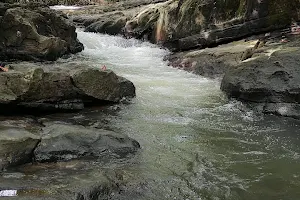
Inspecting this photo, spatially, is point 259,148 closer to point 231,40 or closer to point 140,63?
point 231,40

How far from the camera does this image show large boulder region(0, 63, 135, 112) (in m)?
6.90

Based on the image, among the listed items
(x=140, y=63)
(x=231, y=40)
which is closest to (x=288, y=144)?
(x=231, y=40)

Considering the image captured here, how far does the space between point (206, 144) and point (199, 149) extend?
0.88ft

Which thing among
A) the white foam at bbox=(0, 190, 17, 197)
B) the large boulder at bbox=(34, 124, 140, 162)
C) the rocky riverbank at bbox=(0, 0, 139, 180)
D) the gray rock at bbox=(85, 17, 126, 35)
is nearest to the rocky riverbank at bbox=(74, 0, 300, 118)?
the gray rock at bbox=(85, 17, 126, 35)

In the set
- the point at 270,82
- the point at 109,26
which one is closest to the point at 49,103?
the point at 270,82

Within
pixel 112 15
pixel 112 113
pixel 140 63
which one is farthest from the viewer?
pixel 112 15

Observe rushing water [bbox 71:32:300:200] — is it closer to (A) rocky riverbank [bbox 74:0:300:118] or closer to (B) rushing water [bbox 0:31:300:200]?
(B) rushing water [bbox 0:31:300:200]

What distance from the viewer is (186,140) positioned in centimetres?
633

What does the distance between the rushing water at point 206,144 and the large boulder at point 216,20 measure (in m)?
2.93

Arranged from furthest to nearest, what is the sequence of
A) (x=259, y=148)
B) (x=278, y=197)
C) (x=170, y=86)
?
1. (x=170, y=86)
2. (x=259, y=148)
3. (x=278, y=197)

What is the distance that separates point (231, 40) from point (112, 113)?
6749mm

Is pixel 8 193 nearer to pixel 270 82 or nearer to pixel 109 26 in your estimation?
pixel 270 82

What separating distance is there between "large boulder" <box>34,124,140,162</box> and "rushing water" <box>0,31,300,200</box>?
13.3 inches

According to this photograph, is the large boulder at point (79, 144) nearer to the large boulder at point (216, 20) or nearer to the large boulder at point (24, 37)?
the large boulder at point (24, 37)
